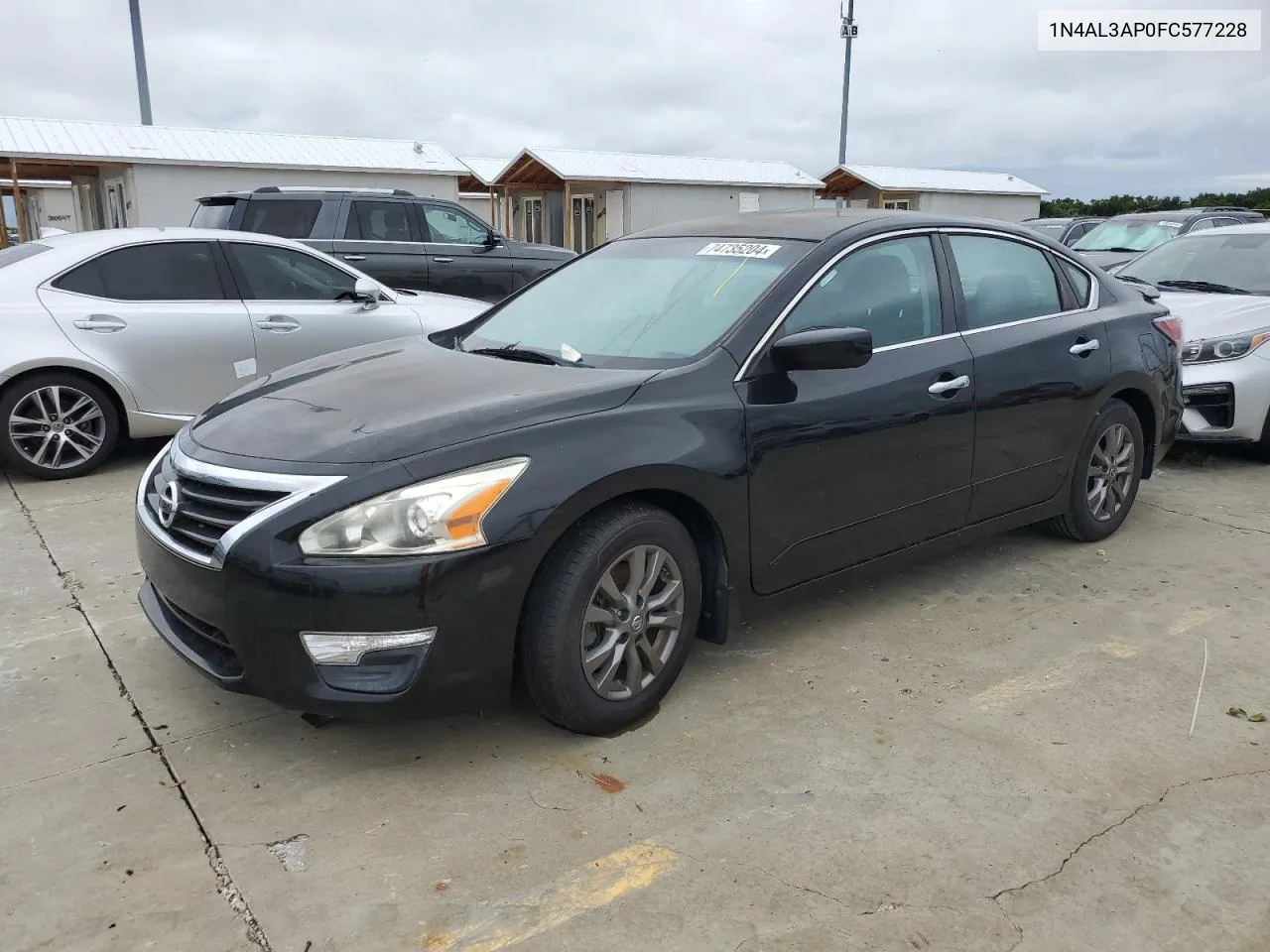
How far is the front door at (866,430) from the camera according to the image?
354 centimetres

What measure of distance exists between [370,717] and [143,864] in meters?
0.66

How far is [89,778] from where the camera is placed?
303cm

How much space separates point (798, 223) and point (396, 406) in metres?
1.87

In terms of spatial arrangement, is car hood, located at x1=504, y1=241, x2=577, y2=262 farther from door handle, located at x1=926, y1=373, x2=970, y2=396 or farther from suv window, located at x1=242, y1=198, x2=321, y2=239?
door handle, located at x1=926, y1=373, x2=970, y2=396

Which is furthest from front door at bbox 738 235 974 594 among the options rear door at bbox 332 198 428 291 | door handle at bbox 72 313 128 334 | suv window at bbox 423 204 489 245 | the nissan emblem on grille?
suv window at bbox 423 204 489 245

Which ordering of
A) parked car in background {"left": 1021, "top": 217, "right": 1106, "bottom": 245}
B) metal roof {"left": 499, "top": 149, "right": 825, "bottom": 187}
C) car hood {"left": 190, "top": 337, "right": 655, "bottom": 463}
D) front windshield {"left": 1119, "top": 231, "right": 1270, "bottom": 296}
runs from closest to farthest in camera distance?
car hood {"left": 190, "top": 337, "right": 655, "bottom": 463} < front windshield {"left": 1119, "top": 231, "right": 1270, "bottom": 296} < parked car in background {"left": 1021, "top": 217, "right": 1106, "bottom": 245} < metal roof {"left": 499, "top": 149, "right": 825, "bottom": 187}

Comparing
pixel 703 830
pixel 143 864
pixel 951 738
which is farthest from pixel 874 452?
pixel 143 864

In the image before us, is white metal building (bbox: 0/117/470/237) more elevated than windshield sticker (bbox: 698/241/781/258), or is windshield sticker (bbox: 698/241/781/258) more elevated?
white metal building (bbox: 0/117/470/237)

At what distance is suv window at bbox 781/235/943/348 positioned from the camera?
3771 millimetres

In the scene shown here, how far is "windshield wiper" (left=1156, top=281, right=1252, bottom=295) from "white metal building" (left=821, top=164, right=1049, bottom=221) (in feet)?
77.9

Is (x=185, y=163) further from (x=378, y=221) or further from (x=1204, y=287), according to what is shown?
(x=1204, y=287)

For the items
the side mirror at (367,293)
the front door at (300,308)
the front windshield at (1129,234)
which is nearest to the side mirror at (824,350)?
the front door at (300,308)

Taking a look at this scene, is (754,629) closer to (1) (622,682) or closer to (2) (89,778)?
(1) (622,682)

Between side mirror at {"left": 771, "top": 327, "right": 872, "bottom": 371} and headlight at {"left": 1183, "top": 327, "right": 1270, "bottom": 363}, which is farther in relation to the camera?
headlight at {"left": 1183, "top": 327, "right": 1270, "bottom": 363}
